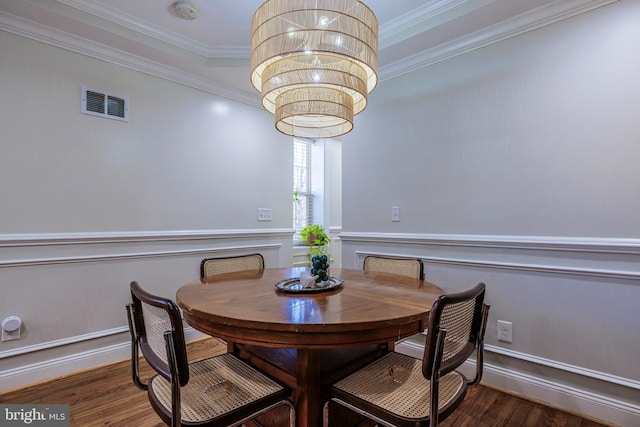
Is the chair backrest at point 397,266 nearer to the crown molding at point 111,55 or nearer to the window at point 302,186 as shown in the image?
the crown molding at point 111,55

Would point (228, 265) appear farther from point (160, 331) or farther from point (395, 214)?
point (395, 214)

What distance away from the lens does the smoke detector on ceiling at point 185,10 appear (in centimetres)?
208

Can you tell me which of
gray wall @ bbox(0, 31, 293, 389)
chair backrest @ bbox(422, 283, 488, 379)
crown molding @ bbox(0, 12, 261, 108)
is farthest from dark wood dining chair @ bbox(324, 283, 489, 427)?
crown molding @ bbox(0, 12, 261, 108)

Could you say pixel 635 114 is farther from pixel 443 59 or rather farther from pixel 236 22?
pixel 236 22

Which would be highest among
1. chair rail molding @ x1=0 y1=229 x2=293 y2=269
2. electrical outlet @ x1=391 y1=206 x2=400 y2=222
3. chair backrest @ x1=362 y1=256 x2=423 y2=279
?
electrical outlet @ x1=391 y1=206 x2=400 y2=222

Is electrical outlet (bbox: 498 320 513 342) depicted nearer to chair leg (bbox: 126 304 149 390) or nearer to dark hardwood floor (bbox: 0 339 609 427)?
dark hardwood floor (bbox: 0 339 609 427)

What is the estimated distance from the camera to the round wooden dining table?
103 cm

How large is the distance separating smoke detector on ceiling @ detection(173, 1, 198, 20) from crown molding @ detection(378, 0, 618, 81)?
1.50 metres

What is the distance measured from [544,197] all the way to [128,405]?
2.76 meters

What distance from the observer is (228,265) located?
2090 mm

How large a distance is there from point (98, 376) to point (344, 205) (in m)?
2.30

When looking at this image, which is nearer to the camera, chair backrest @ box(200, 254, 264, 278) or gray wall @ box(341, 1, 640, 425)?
gray wall @ box(341, 1, 640, 425)

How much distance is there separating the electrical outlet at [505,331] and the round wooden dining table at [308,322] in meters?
0.87

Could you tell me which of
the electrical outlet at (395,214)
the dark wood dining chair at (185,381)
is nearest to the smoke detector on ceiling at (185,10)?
the dark wood dining chair at (185,381)
